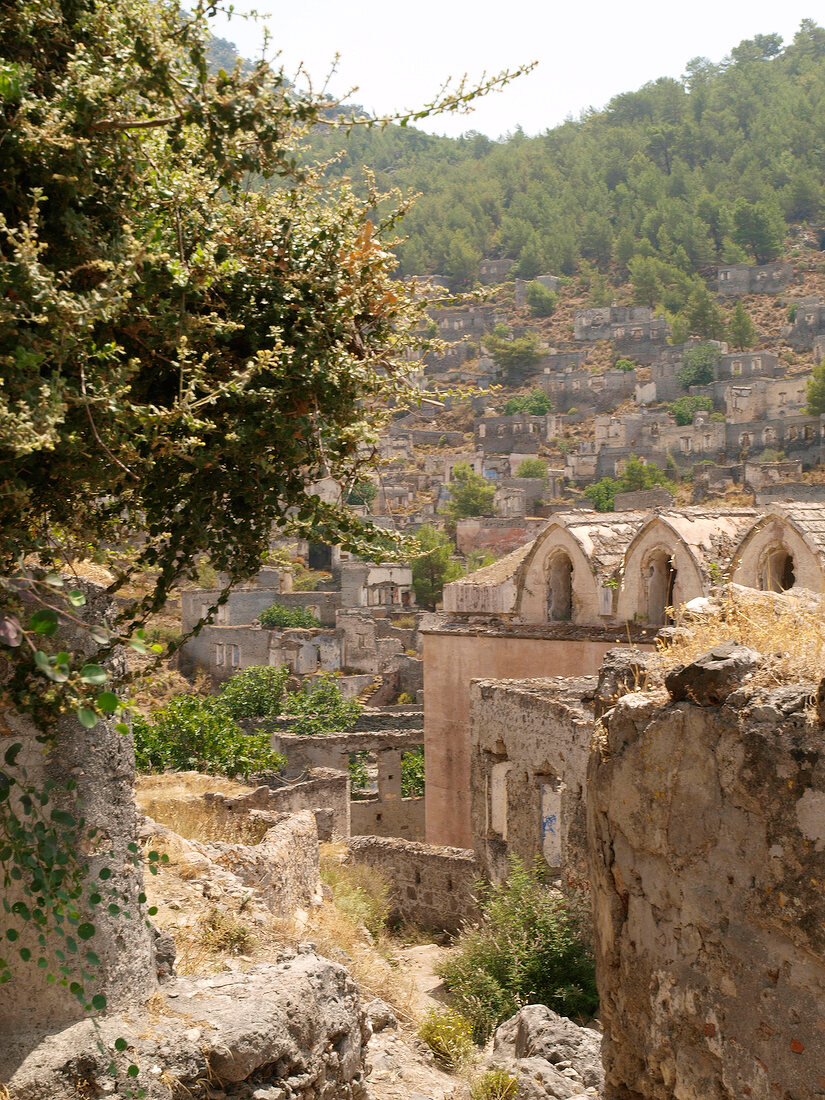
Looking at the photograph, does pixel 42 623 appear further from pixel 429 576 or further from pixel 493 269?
pixel 493 269

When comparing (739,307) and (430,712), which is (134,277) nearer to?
(430,712)

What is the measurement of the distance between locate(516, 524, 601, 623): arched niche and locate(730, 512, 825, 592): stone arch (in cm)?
307

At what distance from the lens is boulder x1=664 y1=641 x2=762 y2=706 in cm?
429

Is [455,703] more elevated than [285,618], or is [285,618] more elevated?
[455,703]

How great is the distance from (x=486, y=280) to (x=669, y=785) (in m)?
113

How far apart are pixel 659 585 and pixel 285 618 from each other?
36732 millimetres

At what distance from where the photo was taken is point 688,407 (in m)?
79.0

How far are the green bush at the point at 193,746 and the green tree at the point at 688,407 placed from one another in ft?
199

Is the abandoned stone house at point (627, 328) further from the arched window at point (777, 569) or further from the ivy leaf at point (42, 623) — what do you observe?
the ivy leaf at point (42, 623)

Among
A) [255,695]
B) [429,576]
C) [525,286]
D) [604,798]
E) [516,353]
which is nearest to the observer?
[604,798]

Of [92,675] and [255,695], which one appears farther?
[255,695]

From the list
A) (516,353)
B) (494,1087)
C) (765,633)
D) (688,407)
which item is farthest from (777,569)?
(516,353)

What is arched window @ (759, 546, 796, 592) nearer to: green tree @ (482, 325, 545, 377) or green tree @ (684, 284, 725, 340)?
green tree @ (482, 325, 545, 377)

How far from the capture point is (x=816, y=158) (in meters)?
112
